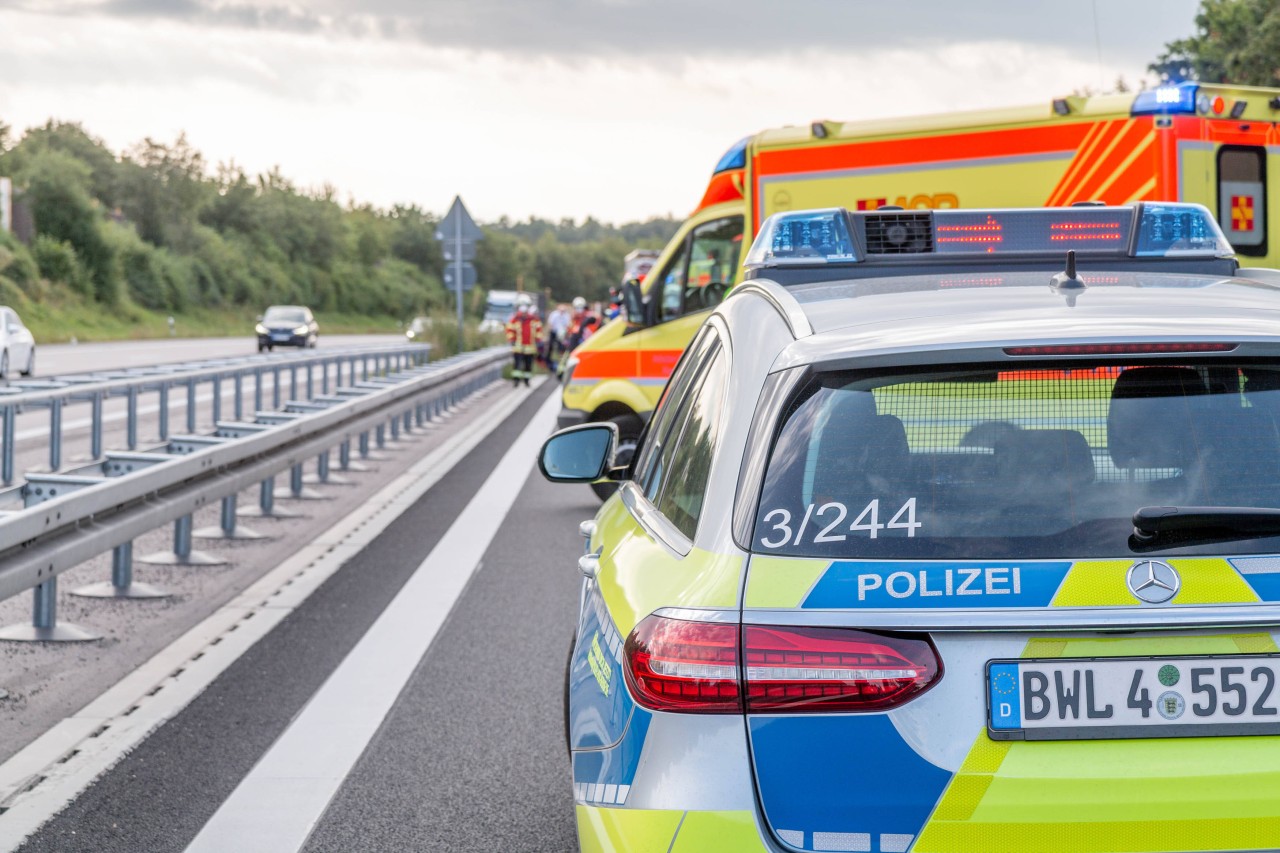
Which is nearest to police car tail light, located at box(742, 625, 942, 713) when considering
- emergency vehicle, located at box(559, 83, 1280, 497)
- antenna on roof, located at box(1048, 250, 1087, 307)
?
antenna on roof, located at box(1048, 250, 1087, 307)

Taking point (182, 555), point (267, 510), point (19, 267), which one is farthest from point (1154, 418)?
point (19, 267)

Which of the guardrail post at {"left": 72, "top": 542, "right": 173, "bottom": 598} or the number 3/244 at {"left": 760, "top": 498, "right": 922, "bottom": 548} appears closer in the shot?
the number 3/244 at {"left": 760, "top": 498, "right": 922, "bottom": 548}

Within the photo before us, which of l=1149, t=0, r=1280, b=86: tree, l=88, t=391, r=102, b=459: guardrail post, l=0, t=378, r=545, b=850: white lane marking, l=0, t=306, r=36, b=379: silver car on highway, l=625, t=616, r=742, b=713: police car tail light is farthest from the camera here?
l=1149, t=0, r=1280, b=86: tree

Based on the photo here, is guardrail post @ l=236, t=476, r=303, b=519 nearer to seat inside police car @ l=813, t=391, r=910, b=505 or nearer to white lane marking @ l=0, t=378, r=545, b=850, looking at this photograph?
white lane marking @ l=0, t=378, r=545, b=850

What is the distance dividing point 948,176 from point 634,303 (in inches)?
109

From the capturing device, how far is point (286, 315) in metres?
56.0

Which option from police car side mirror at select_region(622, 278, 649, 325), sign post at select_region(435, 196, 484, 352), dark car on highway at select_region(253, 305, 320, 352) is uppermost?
sign post at select_region(435, 196, 484, 352)

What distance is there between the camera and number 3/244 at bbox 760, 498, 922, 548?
247 centimetres

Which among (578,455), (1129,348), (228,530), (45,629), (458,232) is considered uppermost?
(458,232)

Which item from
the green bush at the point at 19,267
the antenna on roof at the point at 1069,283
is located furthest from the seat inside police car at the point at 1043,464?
the green bush at the point at 19,267

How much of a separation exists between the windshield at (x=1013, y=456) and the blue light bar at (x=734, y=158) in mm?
9805

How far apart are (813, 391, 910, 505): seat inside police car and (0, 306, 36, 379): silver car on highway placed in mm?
26946

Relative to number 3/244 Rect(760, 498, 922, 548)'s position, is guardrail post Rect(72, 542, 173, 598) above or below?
below

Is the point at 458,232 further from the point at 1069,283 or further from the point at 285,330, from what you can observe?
the point at 285,330
